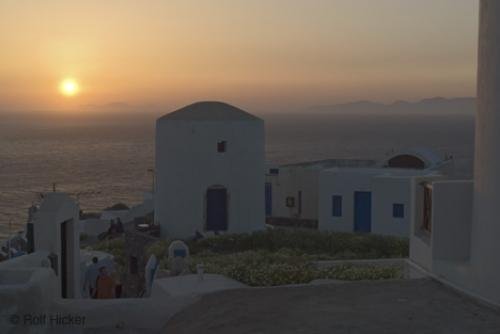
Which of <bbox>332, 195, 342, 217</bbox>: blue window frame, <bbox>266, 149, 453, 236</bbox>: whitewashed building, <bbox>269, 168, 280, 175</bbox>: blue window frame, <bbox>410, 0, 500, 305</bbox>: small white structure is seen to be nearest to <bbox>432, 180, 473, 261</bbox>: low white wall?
<bbox>410, 0, 500, 305</bbox>: small white structure

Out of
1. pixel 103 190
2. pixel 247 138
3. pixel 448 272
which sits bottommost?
pixel 103 190

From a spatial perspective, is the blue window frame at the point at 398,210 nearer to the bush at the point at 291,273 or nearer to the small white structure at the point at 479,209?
the bush at the point at 291,273

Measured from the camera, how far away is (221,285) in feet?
32.2

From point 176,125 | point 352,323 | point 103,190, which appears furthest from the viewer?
point 103,190

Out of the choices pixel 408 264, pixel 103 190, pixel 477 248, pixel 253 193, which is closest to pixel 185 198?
pixel 253 193

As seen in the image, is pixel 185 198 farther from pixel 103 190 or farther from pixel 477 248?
pixel 103 190

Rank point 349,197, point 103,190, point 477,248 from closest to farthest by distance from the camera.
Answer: point 477,248 < point 349,197 < point 103,190

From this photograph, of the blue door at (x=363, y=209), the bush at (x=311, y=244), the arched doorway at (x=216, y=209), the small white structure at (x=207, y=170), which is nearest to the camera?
the bush at (x=311, y=244)

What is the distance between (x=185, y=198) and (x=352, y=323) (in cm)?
1432

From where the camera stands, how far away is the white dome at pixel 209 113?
65.9ft

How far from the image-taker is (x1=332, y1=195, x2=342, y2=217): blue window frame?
2231 cm

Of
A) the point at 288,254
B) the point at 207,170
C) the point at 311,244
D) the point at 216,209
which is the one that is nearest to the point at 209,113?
the point at 207,170

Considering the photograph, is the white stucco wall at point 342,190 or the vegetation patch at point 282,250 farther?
the white stucco wall at point 342,190

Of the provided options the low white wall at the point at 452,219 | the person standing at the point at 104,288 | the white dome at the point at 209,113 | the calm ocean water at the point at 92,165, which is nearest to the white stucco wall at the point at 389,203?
the calm ocean water at the point at 92,165
